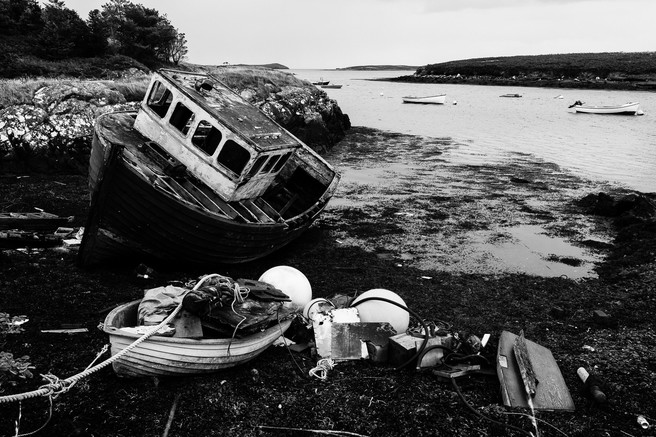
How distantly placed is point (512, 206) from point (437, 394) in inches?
395

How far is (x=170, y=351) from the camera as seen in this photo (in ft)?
16.4

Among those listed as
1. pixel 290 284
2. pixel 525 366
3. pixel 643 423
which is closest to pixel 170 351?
pixel 290 284

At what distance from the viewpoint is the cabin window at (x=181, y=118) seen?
895cm

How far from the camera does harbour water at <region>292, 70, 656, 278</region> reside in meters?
10.6

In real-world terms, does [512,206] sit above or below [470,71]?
below

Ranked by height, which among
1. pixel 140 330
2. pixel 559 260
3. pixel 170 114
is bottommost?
pixel 559 260

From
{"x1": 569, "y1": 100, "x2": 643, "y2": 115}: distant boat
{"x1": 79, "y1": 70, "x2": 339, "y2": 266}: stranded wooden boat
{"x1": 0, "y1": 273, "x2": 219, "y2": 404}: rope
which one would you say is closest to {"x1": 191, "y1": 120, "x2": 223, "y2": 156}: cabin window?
{"x1": 79, "y1": 70, "x2": 339, "y2": 266}: stranded wooden boat

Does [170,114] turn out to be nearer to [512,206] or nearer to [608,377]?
[608,377]

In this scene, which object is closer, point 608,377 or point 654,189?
point 608,377

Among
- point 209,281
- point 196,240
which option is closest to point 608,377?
point 209,281

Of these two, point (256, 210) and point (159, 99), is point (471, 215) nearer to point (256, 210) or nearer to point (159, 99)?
point (256, 210)

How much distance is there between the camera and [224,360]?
211 inches

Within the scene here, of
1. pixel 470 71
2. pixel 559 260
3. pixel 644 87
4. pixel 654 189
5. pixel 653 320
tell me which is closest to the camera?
pixel 653 320

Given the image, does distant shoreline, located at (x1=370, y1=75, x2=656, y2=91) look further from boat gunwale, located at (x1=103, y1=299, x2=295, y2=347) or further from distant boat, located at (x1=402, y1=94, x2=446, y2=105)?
boat gunwale, located at (x1=103, y1=299, x2=295, y2=347)
